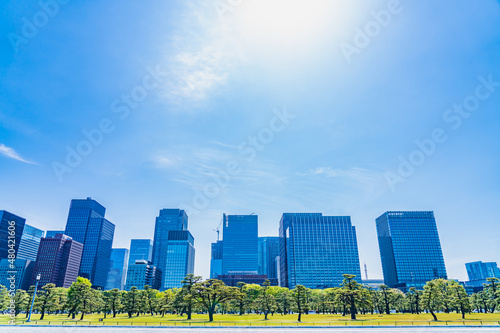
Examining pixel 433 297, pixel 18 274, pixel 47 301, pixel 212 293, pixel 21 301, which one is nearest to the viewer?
pixel 433 297

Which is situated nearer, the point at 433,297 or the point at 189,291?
the point at 433,297

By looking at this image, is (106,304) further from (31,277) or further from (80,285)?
(31,277)

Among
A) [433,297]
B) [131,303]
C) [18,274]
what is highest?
[18,274]

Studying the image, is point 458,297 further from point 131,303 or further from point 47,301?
point 47,301

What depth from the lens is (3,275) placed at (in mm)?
183625

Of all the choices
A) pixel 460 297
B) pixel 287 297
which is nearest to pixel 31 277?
pixel 287 297

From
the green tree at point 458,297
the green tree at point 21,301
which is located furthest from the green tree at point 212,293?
the green tree at point 458,297

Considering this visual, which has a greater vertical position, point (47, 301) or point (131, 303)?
point (47, 301)

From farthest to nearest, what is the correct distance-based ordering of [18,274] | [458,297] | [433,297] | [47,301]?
1. [18,274]
2. [47,301]
3. [458,297]
4. [433,297]

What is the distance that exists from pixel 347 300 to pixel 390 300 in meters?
29.6

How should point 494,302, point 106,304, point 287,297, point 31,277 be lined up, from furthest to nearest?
point 31,277 < point 287,297 < point 106,304 < point 494,302

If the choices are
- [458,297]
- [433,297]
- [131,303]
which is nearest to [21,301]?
[131,303]

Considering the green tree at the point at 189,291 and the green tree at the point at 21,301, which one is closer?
the green tree at the point at 189,291

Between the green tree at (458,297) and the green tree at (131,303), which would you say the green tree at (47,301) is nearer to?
the green tree at (131,303)
